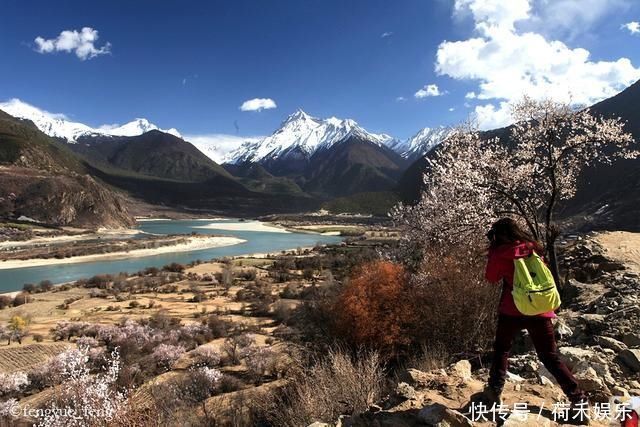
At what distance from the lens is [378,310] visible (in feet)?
49.7

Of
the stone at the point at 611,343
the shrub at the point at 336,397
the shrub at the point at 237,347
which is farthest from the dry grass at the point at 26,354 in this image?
the stone at the point at 611,343

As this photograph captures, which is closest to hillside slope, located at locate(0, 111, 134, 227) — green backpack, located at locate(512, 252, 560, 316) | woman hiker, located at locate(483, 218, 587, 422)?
woman hiker, located at locate(483, 218, 587, 422)

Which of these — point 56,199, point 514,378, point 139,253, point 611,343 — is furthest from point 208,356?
point 56,199

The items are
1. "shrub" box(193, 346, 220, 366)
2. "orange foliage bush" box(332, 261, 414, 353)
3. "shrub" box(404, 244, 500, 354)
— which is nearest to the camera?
"shrub" box(404, 244, 500, 354)

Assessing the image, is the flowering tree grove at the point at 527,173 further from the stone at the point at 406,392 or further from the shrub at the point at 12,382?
the shrub at the point at 12,382

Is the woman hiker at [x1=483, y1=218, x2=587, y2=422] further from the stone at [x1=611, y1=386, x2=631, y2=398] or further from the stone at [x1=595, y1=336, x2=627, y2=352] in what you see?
the stone at [x1=595, y1=336, x2=627, y2=352]

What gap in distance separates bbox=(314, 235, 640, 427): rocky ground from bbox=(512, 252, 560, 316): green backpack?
1.08m

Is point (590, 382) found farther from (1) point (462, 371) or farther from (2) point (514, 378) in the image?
(1) point (462, 371)

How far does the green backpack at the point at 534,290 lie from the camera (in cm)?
486

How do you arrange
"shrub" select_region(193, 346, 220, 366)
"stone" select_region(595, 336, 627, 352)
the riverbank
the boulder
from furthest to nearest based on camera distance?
the riverbank
"shrub" select_region(193, 346, 220, 366)
"stone" select_region(595, 336, 627, 352)
the boulder

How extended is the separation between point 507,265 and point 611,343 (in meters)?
3.87

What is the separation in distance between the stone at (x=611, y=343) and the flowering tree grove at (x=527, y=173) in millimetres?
4041

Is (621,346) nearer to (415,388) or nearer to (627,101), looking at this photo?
(415,388)

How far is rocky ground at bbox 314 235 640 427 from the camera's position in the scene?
489cm
